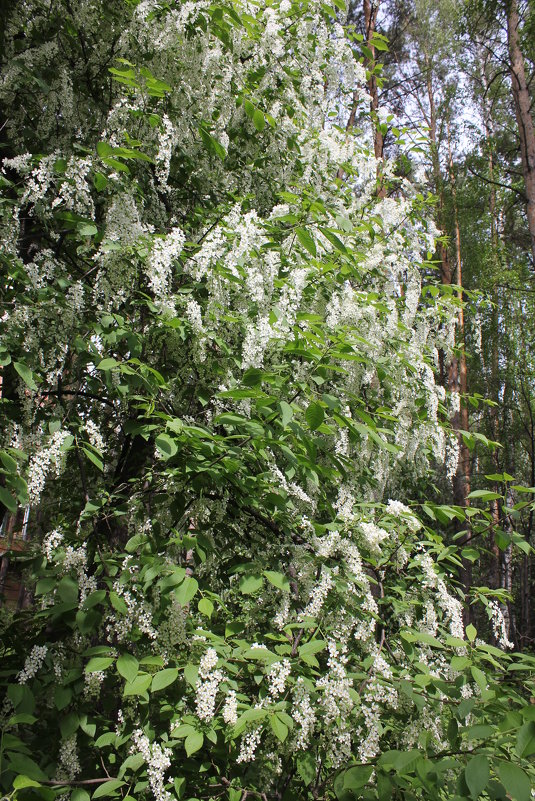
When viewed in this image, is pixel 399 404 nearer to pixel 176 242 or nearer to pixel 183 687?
pixel 176 242

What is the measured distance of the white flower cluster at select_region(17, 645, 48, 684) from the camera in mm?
1907

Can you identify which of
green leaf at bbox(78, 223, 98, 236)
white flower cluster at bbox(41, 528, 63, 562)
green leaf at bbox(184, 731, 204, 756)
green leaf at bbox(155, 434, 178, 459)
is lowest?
green leaf at bbox(184, 731, 204, 756)

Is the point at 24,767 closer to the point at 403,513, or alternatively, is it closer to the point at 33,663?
the point at 33,663

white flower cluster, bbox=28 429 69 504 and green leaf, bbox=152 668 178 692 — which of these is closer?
green leaf, bbox=152 668 178 692

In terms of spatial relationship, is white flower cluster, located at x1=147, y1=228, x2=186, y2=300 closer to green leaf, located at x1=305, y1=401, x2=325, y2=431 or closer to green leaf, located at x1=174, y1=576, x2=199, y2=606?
green leaf, located at x1=305, y1=401, x2=325, y2=431

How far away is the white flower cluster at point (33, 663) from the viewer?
191 centimetres

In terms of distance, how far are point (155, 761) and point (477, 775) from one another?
3.47 ft

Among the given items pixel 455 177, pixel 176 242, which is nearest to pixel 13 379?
pixel 176 242

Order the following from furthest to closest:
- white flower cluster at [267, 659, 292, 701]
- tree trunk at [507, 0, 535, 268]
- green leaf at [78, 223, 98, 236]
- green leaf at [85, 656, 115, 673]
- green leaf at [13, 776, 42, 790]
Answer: tree trunk at [507, 0, 535, 268], green leaf at [78, 223, 98, 236], white flower cluster at [267, 659, 292, 701], green leaf at [85, 656, 115, 673], green leaf at [13, 776, 42, 790]

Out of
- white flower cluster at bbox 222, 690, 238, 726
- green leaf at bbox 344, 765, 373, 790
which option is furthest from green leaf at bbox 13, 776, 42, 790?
green leaf at bbox 344, 765, 373, 790

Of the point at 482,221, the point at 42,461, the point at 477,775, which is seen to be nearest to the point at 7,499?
the point at 42,461

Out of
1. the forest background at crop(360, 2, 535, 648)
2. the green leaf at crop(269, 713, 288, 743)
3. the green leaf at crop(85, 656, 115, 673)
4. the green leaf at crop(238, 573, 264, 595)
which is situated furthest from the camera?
the forest background at crop(360, 2, 535, 648)

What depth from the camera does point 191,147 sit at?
10.9 ft

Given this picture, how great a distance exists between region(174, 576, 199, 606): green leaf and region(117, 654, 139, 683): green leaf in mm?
249
